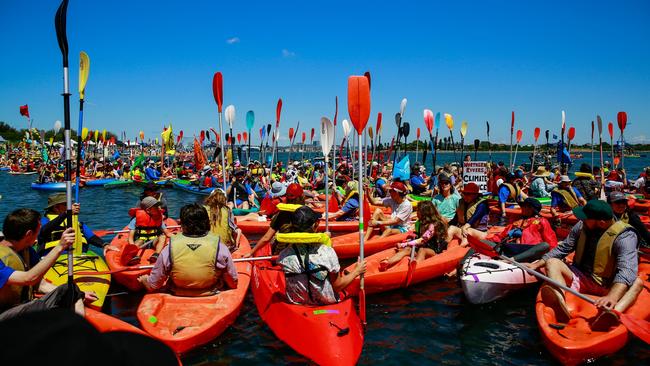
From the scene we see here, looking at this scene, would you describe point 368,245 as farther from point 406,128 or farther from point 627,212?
point 406,128

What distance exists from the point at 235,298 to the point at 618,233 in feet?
14.4

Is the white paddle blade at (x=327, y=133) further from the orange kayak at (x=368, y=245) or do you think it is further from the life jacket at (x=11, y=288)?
the life jacket at (x=11, y=288)

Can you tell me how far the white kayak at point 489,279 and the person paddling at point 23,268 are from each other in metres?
4.63

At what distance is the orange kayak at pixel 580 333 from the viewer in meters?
4.15

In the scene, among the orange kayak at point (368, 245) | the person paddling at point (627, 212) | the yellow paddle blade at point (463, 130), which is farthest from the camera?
the yellow paddle blade at point (463, 130)

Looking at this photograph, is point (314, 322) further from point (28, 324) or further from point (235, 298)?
point (28, 324)

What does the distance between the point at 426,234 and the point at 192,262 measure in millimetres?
3903

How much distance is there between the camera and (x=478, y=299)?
5953 mm

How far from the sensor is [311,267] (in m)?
4.36

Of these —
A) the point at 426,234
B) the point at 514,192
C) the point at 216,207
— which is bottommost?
the point at 426,234

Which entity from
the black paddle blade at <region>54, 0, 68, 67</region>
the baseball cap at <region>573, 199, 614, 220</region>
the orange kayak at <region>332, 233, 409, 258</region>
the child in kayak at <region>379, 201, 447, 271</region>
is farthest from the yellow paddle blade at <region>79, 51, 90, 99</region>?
the baseball cap at <region>573, 199, 614, 220</region>

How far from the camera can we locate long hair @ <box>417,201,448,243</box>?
23.1ft

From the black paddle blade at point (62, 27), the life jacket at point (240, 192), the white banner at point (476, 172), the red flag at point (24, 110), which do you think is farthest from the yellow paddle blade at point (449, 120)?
the red flag at point (24, 110)

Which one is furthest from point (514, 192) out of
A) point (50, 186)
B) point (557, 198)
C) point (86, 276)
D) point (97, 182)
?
point (50, 186)
